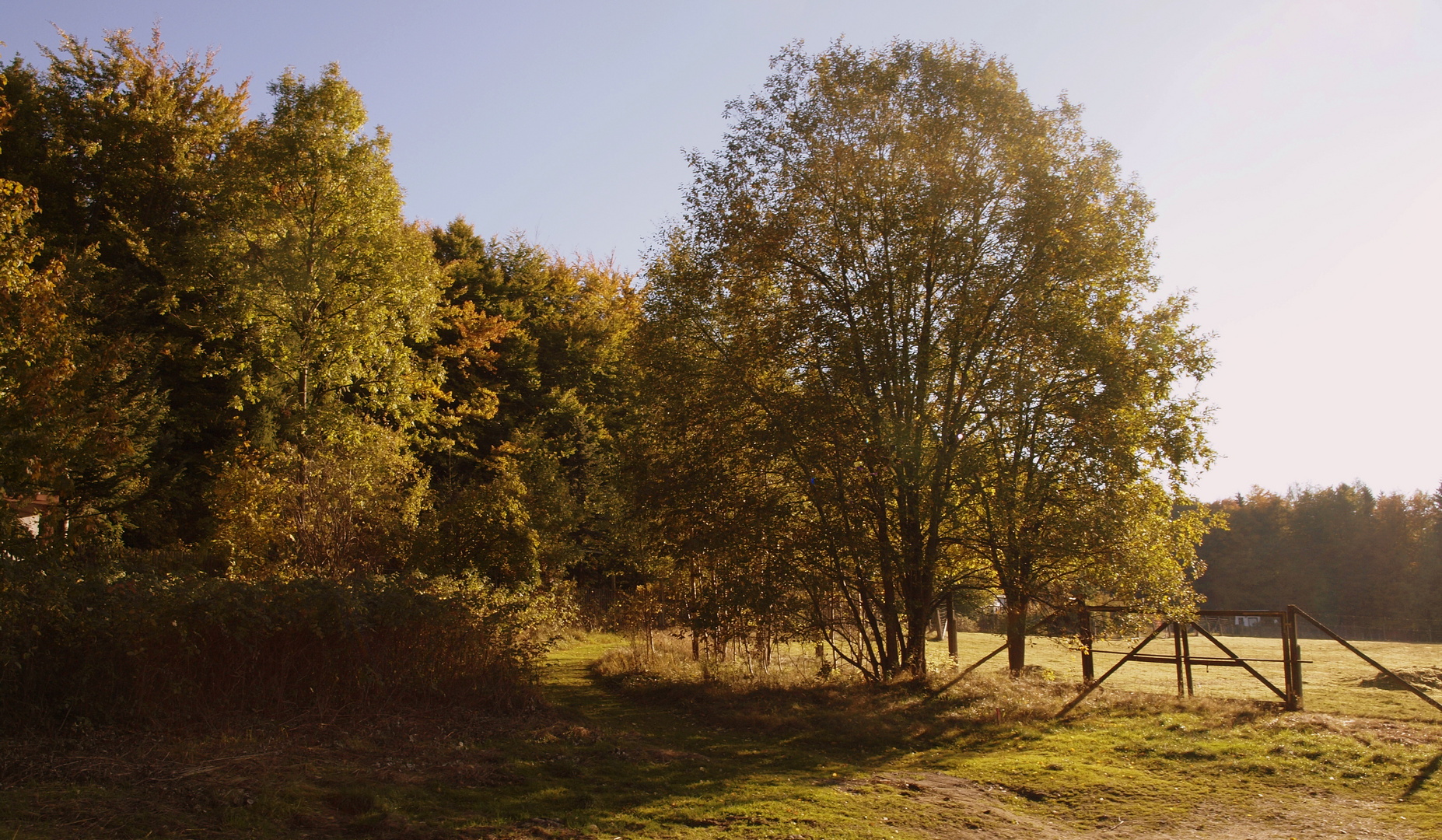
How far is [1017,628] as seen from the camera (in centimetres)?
1559

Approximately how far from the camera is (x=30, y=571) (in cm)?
748

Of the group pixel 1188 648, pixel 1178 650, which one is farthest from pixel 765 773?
pixel 1178 650

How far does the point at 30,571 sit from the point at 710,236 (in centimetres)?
1063

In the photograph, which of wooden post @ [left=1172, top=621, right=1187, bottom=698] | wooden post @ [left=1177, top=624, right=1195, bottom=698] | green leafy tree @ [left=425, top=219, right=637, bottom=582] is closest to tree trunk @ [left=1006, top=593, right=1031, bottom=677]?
wooden post @ [left=1172, top=621, right=1187, bottom=698]

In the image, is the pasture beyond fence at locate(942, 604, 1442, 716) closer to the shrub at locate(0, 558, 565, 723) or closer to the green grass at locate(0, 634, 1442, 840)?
the green grass at locate(0, 634, 1442, 840)

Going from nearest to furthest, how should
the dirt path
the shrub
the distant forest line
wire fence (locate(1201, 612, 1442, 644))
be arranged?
the dirt path < the shrub < wire fence (locate(1201, 612, 1442, 644)) < the distant forest line

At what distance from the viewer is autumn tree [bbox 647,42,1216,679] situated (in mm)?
13812

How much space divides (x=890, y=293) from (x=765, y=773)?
27.6 ft

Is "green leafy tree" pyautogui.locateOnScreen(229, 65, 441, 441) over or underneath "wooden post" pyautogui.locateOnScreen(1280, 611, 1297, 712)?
over

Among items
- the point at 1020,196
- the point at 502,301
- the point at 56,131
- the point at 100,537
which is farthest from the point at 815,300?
the point at 502,301

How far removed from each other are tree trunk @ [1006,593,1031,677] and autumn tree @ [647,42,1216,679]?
24.0 inches

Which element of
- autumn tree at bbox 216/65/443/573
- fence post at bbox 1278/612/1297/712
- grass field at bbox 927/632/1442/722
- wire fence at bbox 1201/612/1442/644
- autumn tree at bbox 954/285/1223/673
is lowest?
wire fence at bbox 1201/612/1442/644

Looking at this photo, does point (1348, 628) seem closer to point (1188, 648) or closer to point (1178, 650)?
point (1178, 650)

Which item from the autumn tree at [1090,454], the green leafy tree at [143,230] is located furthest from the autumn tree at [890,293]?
the green leafy tree at [143,230]
